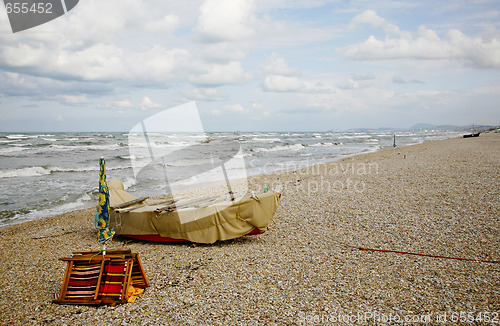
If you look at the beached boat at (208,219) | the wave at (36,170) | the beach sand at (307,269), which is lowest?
the beach sand at (307,269)

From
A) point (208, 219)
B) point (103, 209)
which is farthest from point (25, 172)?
point (208, 219)

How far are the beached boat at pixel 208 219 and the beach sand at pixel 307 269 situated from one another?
29 centimetres

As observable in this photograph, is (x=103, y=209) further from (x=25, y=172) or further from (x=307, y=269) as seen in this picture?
(x=25, y=172)

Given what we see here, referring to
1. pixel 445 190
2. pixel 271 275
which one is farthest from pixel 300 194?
pixel 271 275

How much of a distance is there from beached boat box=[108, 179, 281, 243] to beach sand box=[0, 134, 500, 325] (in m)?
0.29

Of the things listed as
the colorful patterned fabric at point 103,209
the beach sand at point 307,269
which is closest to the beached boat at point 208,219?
the beach sand at point 307,269

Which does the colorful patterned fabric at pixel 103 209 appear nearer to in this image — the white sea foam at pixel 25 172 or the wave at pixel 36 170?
the wave at pixel 36 170

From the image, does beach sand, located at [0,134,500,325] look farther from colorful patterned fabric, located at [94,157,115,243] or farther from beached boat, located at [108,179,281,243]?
colorful patterned fabric, located at [94,157,115,243]

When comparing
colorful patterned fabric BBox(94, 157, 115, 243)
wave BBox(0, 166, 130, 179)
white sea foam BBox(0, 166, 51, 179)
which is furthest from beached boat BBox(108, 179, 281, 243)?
white sea foam BBox(0, 166, 51, 179)

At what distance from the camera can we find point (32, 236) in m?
9.17

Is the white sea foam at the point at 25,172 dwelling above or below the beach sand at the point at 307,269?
above

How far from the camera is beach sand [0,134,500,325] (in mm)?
4547

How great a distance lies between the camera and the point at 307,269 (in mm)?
5867

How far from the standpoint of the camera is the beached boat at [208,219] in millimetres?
7453
